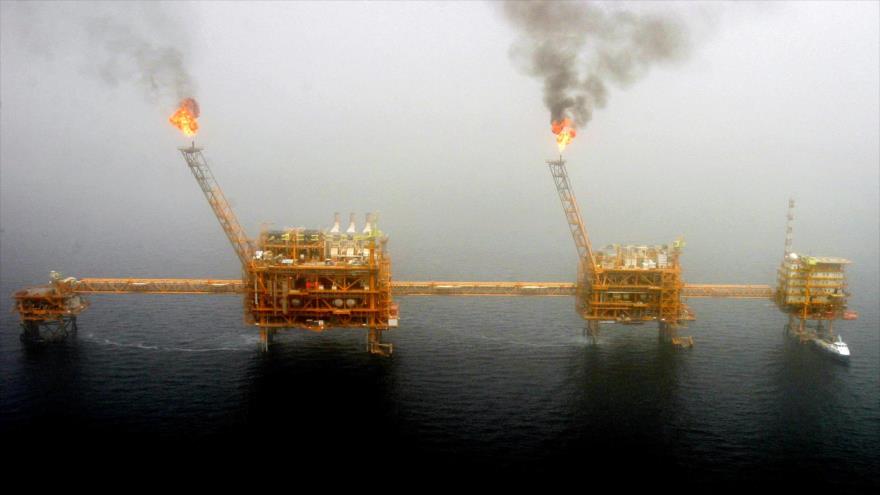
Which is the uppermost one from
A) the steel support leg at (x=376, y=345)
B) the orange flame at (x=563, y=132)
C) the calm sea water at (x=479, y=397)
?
the orange flame at (x=563, y=132)

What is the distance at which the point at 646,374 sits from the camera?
60.0 meters

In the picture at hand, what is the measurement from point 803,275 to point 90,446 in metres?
71.4

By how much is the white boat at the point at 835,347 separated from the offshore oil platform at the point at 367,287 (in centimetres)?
54

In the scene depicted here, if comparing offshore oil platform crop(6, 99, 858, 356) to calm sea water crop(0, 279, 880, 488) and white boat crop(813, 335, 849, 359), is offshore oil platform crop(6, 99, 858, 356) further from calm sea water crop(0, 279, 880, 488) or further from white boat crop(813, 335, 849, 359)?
calm sea water crop(0, 279, 880, 488)

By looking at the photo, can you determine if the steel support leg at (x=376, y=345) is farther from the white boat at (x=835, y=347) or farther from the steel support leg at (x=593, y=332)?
the white boat at (x=835, y=347)

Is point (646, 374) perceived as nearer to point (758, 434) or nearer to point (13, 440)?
point (758, 434)

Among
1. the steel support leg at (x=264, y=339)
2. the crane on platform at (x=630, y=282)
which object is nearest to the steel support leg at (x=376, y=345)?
the steel support leg at (x=264, y=339)

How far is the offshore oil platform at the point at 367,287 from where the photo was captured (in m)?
63.2

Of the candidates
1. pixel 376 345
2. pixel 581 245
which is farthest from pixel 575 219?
pixel 376 345

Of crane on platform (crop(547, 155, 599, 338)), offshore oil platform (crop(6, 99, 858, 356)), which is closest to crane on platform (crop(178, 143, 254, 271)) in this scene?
offshore oil platform (crop(6, 99, 858, 356))

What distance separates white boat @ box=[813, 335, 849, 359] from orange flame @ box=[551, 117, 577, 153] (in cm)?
3573

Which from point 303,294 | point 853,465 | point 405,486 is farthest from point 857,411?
point 303,294

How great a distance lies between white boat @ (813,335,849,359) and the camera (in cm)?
6531

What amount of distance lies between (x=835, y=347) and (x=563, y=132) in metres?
37.2
